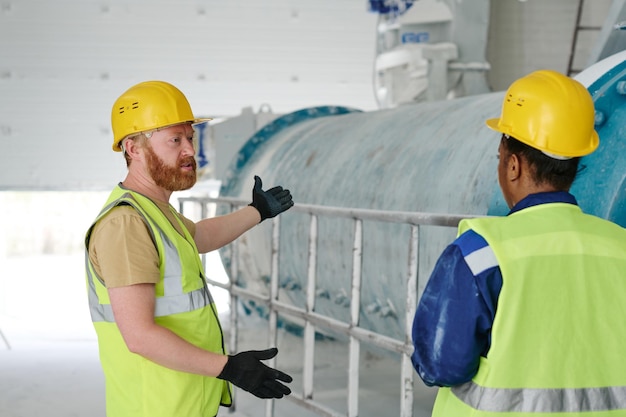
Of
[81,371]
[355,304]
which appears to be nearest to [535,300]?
[355,304]

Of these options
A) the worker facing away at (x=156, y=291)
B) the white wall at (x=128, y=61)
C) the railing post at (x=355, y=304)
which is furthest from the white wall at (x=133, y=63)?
the worker facing away at (x=156, y=291)

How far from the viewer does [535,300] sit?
1485 millimetres

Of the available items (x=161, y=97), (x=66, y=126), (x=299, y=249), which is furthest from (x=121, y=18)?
(x=161, y=97)

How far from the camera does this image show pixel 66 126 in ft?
25.6

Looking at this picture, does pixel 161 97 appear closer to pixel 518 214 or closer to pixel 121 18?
pixel 518 214

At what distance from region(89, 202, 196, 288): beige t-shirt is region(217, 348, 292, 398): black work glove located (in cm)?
27

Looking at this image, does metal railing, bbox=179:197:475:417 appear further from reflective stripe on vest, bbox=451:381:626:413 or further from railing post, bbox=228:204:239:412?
reflective stripe on vest, bbox=451:381:626:413

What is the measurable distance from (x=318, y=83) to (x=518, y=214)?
21.8ft

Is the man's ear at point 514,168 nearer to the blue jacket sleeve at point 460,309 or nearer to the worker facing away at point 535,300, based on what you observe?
the worker facing away at point 535,300

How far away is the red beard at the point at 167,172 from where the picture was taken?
2.06m

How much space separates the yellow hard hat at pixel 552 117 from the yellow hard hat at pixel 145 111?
851mm

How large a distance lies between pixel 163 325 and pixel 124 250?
0.76 ft

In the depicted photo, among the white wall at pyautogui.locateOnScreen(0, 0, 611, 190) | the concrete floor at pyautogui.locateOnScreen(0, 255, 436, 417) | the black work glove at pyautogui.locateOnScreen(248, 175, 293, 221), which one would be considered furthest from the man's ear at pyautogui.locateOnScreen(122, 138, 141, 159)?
the white wall at pyautogui.locateOnScreen(0, 0, 611, 190)

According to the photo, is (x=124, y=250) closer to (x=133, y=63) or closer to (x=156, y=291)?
(x=156, y=291)
